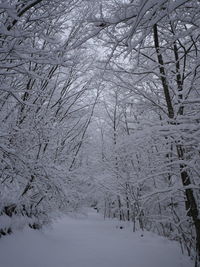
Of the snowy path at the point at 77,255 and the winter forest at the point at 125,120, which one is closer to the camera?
the winter forest at the point at 125,120

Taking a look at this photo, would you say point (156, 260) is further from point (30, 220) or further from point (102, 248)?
point (30, 220)

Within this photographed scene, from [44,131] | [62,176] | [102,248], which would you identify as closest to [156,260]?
[102,248]

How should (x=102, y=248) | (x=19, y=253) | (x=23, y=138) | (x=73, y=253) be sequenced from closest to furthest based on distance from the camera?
(x=19, y=253), (x=23, y=138), (x=73, y=253), (x=102, y=248)

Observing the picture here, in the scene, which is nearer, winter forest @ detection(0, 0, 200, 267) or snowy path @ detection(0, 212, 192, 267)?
winter forest @ detection(0, 0, 200, 267)

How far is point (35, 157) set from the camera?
3.44 metres

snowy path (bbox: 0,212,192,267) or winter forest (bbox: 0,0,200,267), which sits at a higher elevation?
winter forest (bbox: 0,0,200,267)

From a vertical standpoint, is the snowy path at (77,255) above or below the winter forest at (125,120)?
below

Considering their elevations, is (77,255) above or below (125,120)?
below

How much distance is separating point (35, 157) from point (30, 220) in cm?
Result: 193

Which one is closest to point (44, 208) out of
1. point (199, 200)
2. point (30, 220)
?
point (30, 220)

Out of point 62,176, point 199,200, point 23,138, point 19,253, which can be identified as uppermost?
point 23,138

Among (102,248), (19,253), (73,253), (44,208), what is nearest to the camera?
(19,253)

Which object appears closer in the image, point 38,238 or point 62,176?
point 62,176

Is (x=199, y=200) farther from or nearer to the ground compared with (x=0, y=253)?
farther from the ground
